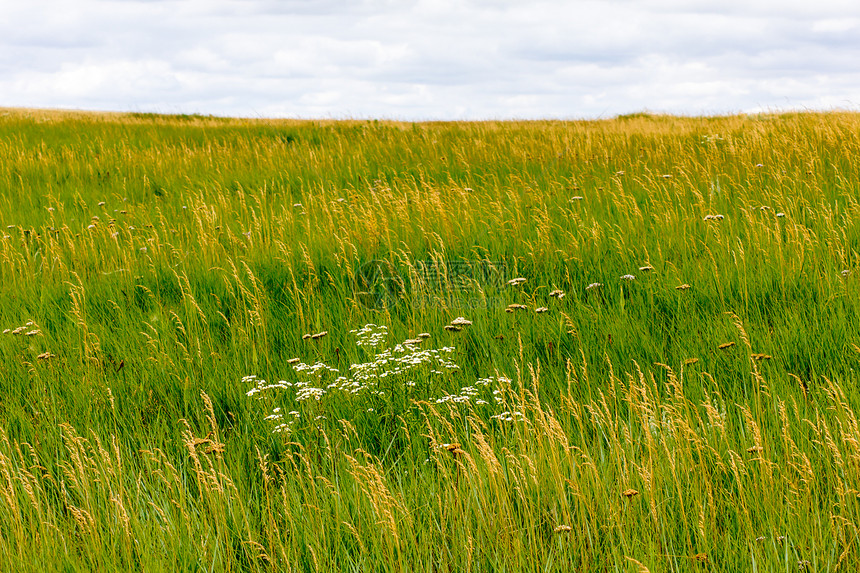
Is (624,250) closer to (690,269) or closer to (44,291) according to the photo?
(690,269)

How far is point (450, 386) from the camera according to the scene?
10.00 feet

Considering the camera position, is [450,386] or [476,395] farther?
[450,386]

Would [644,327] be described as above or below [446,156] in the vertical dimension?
below

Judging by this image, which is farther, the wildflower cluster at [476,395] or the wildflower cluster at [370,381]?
the wildflower cluster at [370,381]

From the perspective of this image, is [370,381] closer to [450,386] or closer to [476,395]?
[450,386]

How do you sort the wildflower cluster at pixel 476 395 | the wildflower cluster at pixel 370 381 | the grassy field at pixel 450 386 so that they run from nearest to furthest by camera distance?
the grassy field at pixel 450 386
the wildflower cluster at pixel 476 395
the wildflower cluster at pixel 370 381

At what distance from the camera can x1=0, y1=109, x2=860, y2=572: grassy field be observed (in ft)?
6.57

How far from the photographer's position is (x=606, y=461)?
2393mm

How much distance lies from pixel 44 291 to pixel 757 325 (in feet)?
16.1

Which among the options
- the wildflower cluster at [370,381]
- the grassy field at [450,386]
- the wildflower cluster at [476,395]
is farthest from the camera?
the wildflower cluster at [370,381]

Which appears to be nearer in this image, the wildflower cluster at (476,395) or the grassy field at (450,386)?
the grassy field at (450,386)

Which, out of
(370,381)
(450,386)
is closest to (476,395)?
(450,386)

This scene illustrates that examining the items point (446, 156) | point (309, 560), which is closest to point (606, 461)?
point (309, 560)

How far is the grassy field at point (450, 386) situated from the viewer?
2002mm
